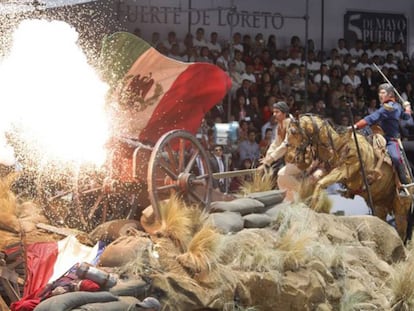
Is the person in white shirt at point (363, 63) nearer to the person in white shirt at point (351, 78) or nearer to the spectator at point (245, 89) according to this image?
the person in white shirt at point (351, 78)

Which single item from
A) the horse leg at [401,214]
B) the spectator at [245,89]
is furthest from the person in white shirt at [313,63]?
the horse leg at [401,214]

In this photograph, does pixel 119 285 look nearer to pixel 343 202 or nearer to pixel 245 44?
pixel 343 202

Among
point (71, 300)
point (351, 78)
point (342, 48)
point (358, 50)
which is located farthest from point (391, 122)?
point (71, 300)

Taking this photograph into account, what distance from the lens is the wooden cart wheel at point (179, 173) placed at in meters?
8.25

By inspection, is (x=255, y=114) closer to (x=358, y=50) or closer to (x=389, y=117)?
(x=389, y=117)

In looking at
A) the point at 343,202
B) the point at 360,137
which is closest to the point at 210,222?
the point at 360,137

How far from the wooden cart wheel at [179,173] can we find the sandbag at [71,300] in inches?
58.8

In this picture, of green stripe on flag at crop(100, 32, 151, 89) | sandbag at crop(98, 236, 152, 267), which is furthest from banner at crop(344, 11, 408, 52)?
sandbag at crop(98, 236, 152, 267)

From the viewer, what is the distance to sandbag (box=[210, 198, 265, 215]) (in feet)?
28.5

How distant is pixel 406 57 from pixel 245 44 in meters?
3.32

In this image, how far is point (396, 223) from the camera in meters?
11.9

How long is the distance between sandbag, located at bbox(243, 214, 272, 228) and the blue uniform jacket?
135 inches

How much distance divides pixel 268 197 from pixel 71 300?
314 cm

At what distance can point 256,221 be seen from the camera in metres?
8.77
